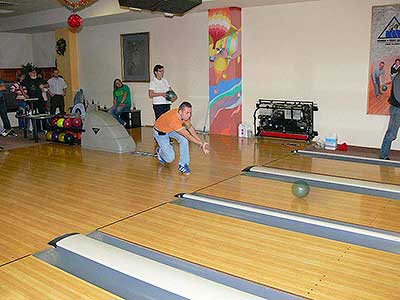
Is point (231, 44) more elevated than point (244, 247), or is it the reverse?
point (231, 44)

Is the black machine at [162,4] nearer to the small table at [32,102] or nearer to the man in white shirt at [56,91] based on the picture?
the small table at [32,102]

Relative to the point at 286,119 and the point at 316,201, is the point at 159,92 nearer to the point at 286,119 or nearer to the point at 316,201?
the point at 286,119

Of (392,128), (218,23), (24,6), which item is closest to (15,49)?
(24,6)

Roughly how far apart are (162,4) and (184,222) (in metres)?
2.65

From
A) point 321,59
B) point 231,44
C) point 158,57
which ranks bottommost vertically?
point 321,59

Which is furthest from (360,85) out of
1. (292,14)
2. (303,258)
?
(303,258)

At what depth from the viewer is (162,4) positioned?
15.5ft

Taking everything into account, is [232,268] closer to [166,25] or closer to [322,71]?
[322,71]

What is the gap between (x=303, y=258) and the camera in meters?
2.62

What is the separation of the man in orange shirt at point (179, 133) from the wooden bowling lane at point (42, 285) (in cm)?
219

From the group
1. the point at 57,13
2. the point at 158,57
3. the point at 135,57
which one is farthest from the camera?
the point at 135,57

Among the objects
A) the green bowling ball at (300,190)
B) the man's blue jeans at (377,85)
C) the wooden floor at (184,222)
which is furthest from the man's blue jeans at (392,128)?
the green bowling ball at (300,190)

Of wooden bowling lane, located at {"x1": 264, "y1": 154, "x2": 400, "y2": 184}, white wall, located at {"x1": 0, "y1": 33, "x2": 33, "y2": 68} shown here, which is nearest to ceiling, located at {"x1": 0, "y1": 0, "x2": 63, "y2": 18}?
white wall, located at {"x1": 0, "y1": 33, "x2": 33, "y2": 68}

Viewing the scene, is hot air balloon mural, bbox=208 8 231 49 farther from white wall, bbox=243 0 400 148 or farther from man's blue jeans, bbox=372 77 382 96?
man's blue jeans, bbox=372 77 382 96
